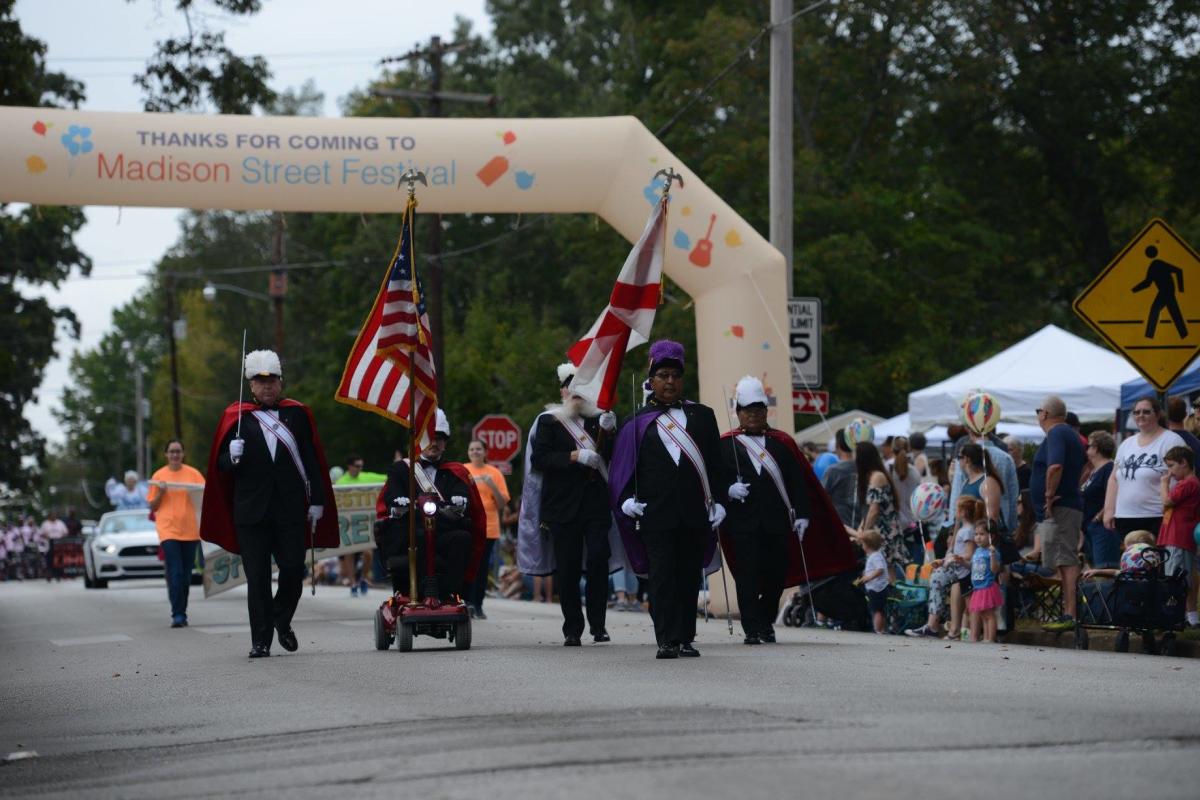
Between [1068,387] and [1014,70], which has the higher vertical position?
[1014,70]

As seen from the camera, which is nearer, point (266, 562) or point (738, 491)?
point (738, 491)

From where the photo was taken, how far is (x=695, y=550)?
13102 millimetres

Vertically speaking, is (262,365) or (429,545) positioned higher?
(262,365)

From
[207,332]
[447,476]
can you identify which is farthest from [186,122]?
[207,332]

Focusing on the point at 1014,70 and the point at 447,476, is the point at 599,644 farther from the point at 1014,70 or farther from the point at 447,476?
the point at 1014,70

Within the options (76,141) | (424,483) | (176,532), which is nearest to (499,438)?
(176,532)

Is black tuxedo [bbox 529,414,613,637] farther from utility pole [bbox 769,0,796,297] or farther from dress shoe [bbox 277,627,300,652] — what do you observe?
utility pole [bbox 769,0,796,297]

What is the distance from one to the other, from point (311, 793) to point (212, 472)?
7.31 meters

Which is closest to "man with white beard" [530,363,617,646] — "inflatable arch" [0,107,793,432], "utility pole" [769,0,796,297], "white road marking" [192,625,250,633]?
"white road marking" [192,625,250,633]

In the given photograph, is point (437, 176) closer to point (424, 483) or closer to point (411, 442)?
point (424, 483)

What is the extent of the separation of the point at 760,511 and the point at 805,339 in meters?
7.96

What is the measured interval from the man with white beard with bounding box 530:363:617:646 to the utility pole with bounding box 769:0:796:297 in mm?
8248

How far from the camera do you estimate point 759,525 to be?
571 inches

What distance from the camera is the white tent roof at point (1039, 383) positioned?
2400 cm
